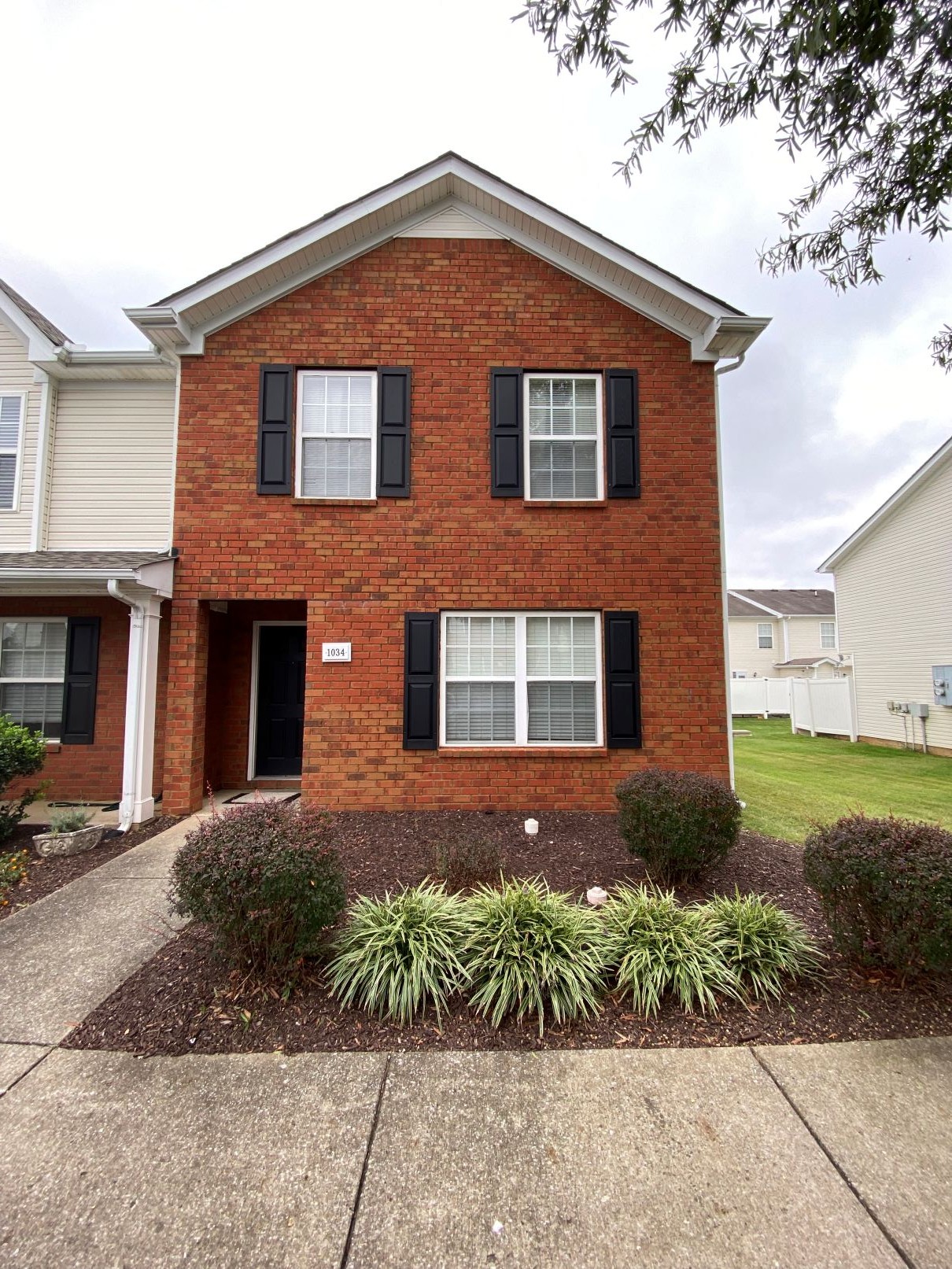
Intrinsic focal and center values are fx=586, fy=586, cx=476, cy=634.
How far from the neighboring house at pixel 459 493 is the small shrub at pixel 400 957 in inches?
136

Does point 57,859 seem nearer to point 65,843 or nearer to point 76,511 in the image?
point 65,843

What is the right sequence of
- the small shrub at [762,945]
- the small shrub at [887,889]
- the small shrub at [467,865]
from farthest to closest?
the small shrub at [467,865], the small shrub at [762,945], the small shrub at [887,889]

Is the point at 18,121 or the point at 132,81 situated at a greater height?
the point at 18,121

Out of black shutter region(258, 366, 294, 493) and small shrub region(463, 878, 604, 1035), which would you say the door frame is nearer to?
black shutter region(258, 366, 294, 493)

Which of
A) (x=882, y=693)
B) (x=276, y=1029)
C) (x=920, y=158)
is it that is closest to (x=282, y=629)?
(x=276, y=1029)

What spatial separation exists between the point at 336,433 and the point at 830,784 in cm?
976

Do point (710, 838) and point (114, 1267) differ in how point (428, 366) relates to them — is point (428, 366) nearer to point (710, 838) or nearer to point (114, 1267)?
point (710, 838)

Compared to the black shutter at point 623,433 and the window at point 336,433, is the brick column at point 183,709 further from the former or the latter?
the black shutter at point 623,433

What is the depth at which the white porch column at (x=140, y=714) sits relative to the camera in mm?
6691

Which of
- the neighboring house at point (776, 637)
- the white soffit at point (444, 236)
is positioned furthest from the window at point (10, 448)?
the neighboring house at point (776, 637)

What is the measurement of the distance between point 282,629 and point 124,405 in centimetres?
383

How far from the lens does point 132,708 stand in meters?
6.77

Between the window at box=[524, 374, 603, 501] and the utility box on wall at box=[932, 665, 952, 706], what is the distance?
38.7 ft

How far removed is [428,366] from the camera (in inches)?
Answer: 291
